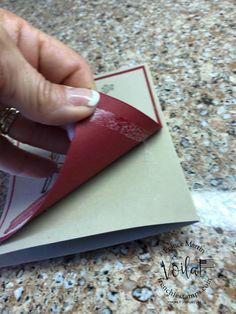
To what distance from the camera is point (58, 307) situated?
34cm

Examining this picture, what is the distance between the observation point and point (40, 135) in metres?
0.48

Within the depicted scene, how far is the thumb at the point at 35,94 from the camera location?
0.36 m

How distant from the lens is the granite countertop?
13.4 inches

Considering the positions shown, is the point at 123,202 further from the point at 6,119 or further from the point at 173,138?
the point at 6,119

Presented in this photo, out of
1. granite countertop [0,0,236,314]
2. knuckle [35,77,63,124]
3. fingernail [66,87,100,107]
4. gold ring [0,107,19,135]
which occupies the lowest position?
granite countertop [0,0,236,314]

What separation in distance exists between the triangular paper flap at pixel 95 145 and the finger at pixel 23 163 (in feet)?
0.17

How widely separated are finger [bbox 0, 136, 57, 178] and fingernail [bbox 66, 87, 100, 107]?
0.34ft

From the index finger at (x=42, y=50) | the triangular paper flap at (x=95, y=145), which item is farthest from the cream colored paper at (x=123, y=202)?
the index finger at (x=42, y=50)

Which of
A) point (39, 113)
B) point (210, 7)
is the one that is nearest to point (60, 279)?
point (39, 113)

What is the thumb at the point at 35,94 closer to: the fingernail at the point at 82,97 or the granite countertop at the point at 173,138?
the fingernail at the point at 82,97

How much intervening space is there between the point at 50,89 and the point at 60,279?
0.21 meters

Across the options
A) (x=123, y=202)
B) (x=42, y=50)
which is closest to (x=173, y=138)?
(x=123, y=202)

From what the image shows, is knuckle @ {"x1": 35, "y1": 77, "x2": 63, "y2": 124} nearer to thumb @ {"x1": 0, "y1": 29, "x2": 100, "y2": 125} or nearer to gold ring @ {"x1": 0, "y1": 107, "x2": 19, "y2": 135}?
thumb @ {"x1": 0, "y1": 29, "x2": 100, "y2": 125}

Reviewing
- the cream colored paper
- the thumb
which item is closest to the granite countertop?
the cream colored paper
